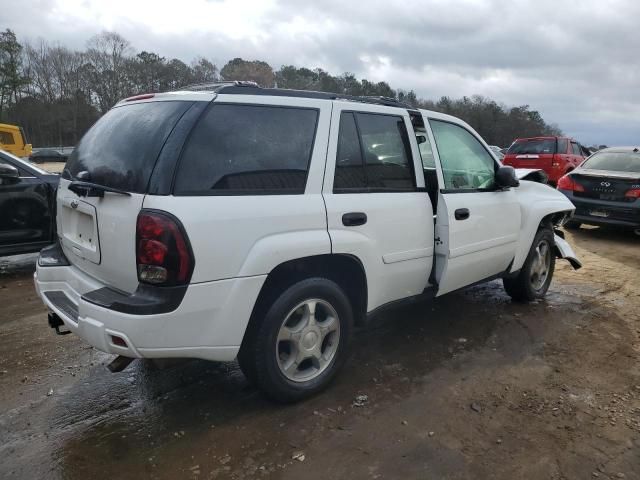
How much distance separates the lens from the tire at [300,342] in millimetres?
2848

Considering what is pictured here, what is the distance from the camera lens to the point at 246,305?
2.69 meters

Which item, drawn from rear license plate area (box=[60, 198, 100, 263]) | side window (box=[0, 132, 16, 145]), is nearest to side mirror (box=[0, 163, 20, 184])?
rear license plate area (box=[60, 198, 100, 263])

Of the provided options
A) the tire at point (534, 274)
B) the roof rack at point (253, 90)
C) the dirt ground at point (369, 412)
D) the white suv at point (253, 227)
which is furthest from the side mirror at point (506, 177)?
the roof rack at point (253, 90)

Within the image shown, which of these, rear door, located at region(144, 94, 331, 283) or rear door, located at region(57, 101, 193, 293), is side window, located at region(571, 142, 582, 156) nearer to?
rear door, located at region(144, 94, 331, 283)

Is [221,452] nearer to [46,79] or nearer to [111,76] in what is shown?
[111,76]

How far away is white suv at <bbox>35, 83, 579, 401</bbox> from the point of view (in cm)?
248

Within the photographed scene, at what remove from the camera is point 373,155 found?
11.1 feet

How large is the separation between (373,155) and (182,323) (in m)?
1.72

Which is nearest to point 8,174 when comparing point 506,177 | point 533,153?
point 506,177

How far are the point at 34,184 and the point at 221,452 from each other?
492 cm

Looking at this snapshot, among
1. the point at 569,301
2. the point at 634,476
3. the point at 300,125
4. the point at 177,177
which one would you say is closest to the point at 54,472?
the point at 177,177

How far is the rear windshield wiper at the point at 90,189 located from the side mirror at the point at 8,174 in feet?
11.6

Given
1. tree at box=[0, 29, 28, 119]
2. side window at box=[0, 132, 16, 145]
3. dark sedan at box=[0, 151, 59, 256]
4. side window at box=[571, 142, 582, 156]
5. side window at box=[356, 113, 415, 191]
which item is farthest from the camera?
tree at box=[0, 29, 28, 119]

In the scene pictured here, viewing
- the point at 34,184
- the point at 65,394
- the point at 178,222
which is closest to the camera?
the point at 178,222
